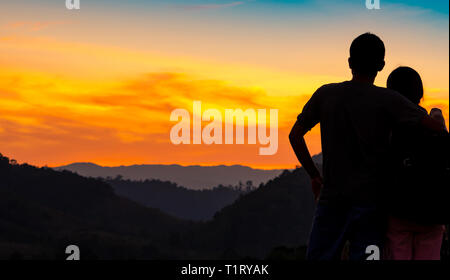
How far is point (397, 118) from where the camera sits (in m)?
4.91

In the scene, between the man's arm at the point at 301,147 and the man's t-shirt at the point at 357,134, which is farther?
the man's arm at the point at 301,147

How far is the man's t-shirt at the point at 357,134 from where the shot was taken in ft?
15.7

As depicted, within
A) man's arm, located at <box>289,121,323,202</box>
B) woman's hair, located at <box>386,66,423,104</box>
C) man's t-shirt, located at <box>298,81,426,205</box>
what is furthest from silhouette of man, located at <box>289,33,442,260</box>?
woman's hair, located at <box>386,66,423,104</box>

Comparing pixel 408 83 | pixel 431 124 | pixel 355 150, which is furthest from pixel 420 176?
pixel 408 83

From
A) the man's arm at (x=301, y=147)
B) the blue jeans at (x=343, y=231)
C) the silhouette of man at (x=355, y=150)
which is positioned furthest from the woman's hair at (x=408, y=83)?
the blue jeans at (x=343, y=231)

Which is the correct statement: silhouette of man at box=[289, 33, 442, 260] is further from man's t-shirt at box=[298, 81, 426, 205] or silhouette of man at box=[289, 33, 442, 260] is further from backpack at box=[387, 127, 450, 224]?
backpack at box=[387, 127, 450, 224]

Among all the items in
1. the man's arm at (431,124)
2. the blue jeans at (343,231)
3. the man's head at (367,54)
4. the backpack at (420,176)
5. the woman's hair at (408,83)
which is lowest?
the blue jeans at (343,231)

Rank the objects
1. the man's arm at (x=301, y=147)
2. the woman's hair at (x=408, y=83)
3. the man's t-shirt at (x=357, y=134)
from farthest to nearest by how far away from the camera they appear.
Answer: the woman's hair at (x=408, y=83)
the man's arm at (x=301, y=147)
the man's t-shirt at (x=357, y=134)

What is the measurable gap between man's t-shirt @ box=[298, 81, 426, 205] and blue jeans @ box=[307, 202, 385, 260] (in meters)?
0.10

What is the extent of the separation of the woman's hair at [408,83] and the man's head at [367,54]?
66 cm

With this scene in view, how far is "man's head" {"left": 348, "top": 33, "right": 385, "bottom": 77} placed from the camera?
5043mm

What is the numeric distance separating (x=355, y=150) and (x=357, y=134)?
13cm

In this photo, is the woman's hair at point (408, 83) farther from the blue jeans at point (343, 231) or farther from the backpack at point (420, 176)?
the blue jeans at point (343, 231)
